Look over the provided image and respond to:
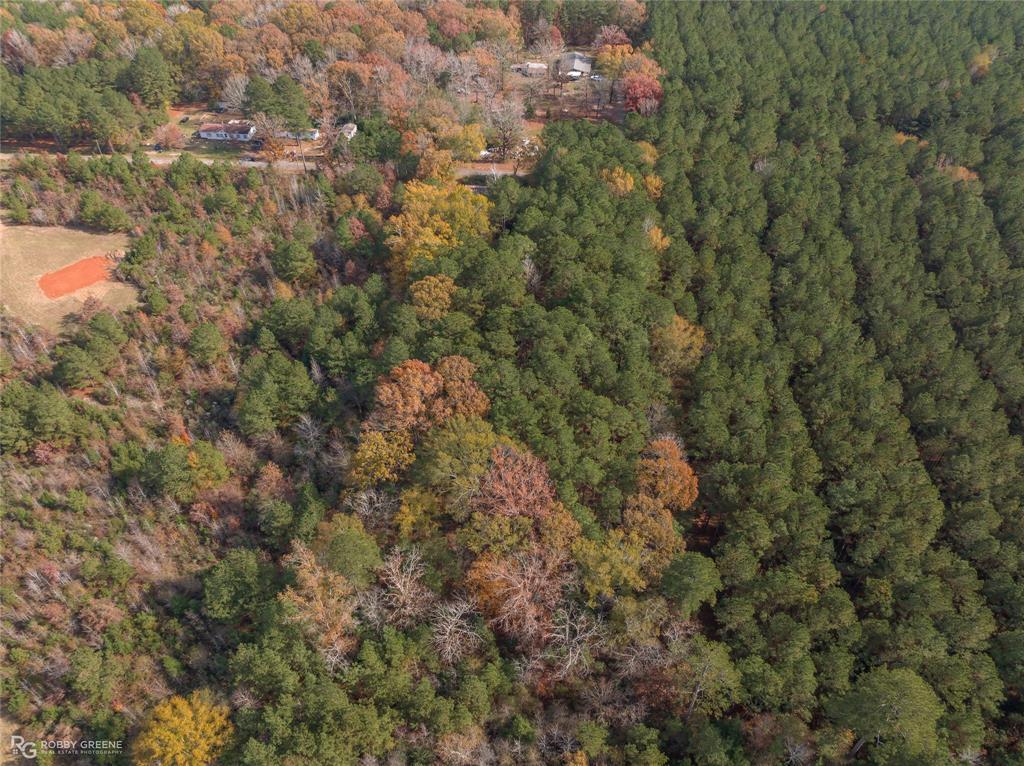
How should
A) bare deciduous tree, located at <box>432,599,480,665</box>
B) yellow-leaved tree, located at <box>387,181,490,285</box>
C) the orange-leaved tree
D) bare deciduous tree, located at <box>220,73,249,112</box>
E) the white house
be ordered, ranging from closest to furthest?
bare deciduous tree, located at <box>432,599,480,665</box> < the orange-leaved tree < yellow-leaved tree, located at <box>387,181,490,285</box> < bare deciduous tree, located at <box>220,73,249,112</box> < the white house

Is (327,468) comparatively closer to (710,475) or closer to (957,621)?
(710,475)

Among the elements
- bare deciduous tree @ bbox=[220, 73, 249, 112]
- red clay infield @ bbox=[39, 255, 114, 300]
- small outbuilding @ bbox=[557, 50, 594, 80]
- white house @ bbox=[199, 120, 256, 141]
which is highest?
small outbuilding @ bbox=[557, 50, 594, 80]

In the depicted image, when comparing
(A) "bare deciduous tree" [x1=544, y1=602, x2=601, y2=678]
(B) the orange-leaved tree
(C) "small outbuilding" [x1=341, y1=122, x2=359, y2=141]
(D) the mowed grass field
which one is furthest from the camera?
(C) "small outbuilding" [x1=341, y1=122, x2=359, y2=141]

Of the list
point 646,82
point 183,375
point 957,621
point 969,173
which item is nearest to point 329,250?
point 183,375

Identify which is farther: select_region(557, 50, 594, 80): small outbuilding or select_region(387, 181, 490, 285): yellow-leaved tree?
select_region(557, 50, 594, 80): small outbuilding

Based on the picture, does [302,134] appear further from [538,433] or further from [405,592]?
[405,592]

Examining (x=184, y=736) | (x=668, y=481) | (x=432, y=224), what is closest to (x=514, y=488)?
(x=668, y=481)

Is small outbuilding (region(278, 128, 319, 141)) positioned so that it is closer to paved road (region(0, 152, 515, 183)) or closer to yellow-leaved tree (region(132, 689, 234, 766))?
paved road (region(0, 152, 515, 183))

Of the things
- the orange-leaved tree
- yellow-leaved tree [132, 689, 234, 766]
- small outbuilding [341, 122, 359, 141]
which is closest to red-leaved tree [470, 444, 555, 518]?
the orange-leaved tree
